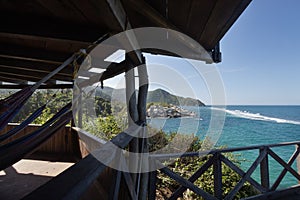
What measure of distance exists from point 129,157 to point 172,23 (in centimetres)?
126

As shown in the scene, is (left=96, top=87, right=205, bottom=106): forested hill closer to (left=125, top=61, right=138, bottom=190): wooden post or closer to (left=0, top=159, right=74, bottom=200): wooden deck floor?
(left=125, top=61, right=138, bottom=190): wooden post

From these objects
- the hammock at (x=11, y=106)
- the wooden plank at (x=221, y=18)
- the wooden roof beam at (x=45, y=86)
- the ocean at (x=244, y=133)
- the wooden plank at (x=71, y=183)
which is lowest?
the ocean at (x=244, y=133)

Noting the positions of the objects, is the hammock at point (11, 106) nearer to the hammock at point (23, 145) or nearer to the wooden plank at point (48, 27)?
the hammock at point (23, 145)

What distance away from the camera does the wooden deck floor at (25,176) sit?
2.35 meters

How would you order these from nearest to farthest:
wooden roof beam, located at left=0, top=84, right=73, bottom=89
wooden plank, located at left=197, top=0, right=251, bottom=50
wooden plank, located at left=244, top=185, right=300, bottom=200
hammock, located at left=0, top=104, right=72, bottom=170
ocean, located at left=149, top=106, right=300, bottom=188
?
hammock, located at left=0, top=104, right=72, bottom=170, wooden plank, located at left=197, top=0, right=251, bottom=50, wooden plank, located at left=244, top=185, right=300, bottom=200, wooden roof beam, located at left=0, top=84, right=73, bottom=89, ocean, located at left=149, top=106, right=300, bottom=188

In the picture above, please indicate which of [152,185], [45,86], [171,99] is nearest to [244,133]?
[171,99]

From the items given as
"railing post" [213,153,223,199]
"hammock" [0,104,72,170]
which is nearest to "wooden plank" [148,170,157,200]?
"railing post" [213,153,223,199]

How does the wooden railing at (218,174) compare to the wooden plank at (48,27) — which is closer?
the wooden plank at (48,27)

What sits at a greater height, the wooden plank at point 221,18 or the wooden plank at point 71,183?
the wooden plank at point 221,18

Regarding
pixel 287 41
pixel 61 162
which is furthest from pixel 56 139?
pixel 287 41

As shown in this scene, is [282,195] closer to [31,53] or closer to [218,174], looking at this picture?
[218,174]

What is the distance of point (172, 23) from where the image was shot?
4.89 feet

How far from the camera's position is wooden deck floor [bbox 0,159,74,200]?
7.70 ft

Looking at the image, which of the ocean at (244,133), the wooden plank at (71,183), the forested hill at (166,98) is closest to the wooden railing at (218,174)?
the ocean at (244,133)
